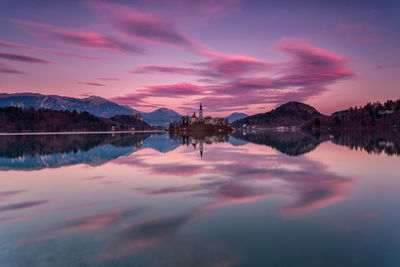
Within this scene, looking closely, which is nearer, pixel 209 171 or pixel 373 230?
pixel 373 230

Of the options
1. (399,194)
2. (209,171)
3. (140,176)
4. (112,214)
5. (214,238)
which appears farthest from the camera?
(209,171)

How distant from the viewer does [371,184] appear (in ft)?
72.7

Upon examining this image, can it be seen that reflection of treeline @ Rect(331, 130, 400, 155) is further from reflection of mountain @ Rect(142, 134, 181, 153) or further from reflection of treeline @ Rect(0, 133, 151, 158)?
reflection of treeline @ Rect(0, 133, 151, 158)

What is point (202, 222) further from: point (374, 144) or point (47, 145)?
point (47, 145)

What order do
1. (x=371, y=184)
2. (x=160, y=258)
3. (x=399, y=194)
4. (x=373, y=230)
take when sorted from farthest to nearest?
1. (x=371, y=184)
2. (x=399, y=194)
3. (x=373, y=230)
4. (x=160, y=258)

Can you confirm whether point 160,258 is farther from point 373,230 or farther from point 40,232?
point 373,230

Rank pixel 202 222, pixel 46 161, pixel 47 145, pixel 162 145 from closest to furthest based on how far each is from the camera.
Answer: pixel 202 222 < pixel 46 161 < pixel 47 145 < pixel 162 145

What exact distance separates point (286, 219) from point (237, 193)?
5955mm

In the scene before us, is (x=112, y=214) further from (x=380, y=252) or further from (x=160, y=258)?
(x=380, y=252)

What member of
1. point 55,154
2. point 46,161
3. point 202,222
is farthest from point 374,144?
point 55,154

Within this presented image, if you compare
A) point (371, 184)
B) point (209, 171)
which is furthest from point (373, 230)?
point (209, 171)

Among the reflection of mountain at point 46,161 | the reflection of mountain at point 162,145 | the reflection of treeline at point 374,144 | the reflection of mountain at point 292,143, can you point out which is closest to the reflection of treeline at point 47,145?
the reflection of mountain at point 162,145

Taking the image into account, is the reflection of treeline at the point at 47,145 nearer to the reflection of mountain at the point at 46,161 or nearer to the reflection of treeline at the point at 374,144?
the reflection of mountain at the point at 46,161

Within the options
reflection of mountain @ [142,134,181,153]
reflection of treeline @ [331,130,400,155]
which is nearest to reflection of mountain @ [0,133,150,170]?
reflection of mountain @ [142,134,181,153]
